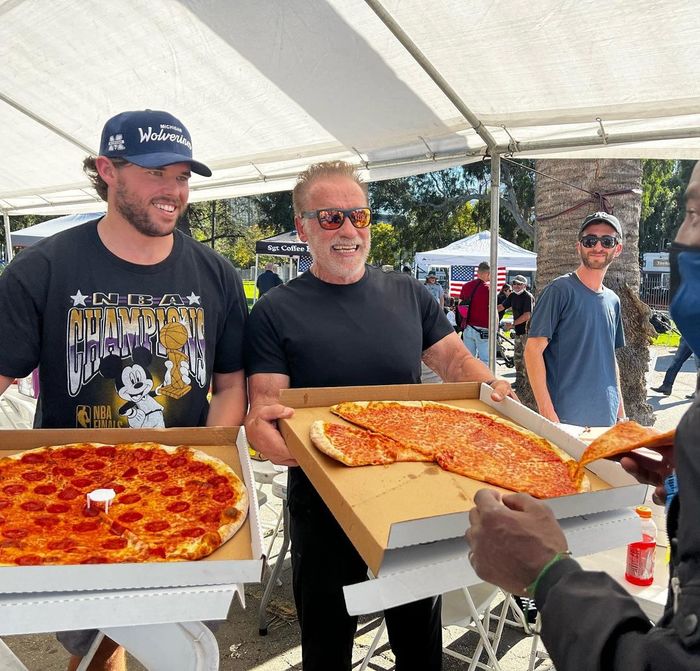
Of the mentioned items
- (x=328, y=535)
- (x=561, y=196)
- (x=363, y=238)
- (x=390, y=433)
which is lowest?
(x=328, y=535)

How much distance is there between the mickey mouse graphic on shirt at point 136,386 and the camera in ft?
8.35

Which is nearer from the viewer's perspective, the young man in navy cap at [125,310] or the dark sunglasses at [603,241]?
the young man in navy cap at [125,310]

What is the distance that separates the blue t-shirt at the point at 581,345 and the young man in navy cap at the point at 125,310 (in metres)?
2.54

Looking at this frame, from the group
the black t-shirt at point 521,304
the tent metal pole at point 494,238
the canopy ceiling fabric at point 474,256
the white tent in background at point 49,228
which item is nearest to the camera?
the tent metal pole at point 494,238

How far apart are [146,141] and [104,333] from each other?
0.83 meters

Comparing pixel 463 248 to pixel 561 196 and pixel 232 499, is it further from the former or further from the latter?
pixel 232 499

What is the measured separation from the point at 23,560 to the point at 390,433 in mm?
1325

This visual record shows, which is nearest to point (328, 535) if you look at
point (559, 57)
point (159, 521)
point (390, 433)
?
point (390, 433)

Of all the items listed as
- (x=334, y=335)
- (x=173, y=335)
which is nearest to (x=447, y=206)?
(x=334, y=335)

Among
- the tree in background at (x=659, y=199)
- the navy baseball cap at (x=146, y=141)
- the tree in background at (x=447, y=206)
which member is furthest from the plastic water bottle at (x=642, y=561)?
the tree in background at (x=447, y=206)

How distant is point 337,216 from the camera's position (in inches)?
114

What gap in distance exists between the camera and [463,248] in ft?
71.4

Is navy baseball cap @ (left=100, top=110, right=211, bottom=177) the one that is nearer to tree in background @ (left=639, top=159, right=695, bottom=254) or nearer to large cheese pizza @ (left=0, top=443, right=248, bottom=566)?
large cheese pizza @ (left=0, top=443, right=248, bottom=566)

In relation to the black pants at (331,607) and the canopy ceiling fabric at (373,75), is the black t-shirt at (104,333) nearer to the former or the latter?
the black pants at (331,607)
